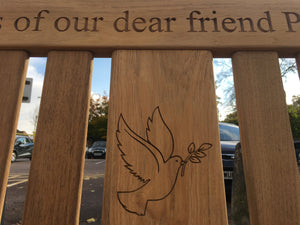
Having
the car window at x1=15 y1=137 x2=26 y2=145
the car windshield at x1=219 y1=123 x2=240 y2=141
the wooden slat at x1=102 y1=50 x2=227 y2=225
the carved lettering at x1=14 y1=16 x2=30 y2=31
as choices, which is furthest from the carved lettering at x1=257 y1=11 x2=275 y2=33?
the car window at x1=15 y1=137 x2=26 y2=145

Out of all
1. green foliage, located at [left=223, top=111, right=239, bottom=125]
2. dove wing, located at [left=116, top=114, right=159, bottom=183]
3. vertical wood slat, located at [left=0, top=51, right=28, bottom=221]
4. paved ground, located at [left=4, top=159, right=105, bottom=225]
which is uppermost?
green foliage, located at [left=223, top=111, right=239, bottom=125]

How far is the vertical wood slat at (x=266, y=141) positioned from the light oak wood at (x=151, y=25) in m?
0.06

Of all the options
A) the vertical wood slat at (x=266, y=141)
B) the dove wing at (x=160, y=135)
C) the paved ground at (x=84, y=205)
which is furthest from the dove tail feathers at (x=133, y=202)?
the paved ground at (x=84, y=205)

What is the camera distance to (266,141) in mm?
454

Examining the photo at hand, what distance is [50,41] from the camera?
52 cm

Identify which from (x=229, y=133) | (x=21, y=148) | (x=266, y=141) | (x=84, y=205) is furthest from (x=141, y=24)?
(x=21, y=148)

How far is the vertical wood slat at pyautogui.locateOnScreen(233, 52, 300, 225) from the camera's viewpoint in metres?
0.42

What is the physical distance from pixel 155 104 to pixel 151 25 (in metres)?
0.24

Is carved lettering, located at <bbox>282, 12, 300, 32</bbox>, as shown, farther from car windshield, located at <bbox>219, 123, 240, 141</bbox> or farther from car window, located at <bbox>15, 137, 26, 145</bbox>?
car window, located at <bbox>15, 137, 26, 145</bbox>

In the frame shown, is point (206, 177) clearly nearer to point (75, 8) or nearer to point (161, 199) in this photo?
point (161, 199)

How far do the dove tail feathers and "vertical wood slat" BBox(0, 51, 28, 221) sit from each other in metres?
0.30

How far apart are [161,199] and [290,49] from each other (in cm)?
52

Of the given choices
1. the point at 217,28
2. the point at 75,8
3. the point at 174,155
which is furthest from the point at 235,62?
the point at 75,8

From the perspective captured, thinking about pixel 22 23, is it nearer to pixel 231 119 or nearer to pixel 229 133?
pixel 229 133
